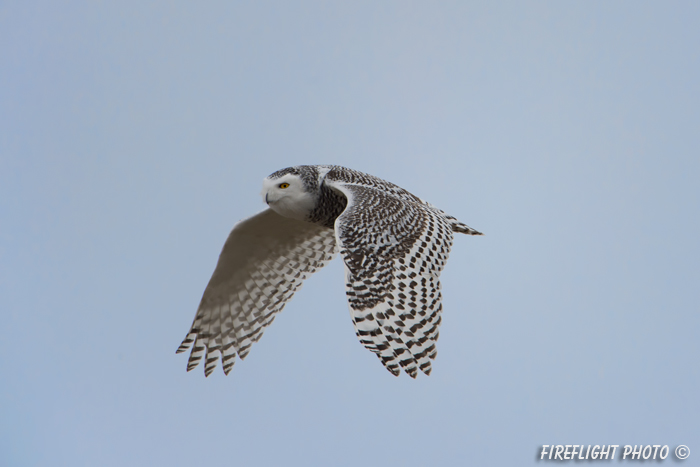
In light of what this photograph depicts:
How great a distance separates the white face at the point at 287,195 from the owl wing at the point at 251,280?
62 centimetres

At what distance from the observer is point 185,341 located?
6121 millimetres

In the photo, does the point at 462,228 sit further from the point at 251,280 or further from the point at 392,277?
the point at 251,280

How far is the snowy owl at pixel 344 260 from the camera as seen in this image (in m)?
4.30

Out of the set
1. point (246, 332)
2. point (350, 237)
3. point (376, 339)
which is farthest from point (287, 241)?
point (376, 339)

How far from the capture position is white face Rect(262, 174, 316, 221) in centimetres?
532

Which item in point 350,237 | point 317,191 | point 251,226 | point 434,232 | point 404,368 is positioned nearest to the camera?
point 404,368

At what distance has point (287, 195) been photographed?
209 inches

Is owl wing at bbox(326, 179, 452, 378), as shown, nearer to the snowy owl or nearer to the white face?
the snowy owl

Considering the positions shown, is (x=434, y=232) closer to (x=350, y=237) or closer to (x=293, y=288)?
(x=350, y=237)

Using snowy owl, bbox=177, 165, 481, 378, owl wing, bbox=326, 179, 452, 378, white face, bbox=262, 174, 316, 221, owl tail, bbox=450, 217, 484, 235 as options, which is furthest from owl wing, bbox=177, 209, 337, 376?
owl wing, bbox=326, 179, 452, 378

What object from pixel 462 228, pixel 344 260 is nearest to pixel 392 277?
pixel 344 260

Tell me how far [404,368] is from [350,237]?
0.90 m

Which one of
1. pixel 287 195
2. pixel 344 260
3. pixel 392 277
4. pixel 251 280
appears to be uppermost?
pixel 287 195

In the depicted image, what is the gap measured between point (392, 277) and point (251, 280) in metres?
2.23
